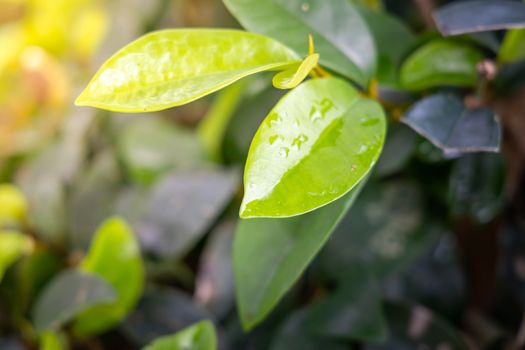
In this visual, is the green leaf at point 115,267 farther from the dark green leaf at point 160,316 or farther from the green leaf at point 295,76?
the green leaf at point 295,76

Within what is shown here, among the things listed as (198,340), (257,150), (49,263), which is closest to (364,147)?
(257,150)

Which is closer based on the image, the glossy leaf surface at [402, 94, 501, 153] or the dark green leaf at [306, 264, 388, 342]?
the glossy leaf surface at [402, 94, 501, 153]

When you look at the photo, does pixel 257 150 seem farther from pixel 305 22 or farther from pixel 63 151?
pixel 63 151

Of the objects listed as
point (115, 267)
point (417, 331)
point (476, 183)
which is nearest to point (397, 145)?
point (476, 183)

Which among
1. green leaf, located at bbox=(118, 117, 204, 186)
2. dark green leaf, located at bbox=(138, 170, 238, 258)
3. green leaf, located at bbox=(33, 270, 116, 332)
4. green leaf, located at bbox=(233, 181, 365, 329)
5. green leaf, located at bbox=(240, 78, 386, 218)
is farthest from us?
green leaf, located at bbox=(118, 117, 204, 186)

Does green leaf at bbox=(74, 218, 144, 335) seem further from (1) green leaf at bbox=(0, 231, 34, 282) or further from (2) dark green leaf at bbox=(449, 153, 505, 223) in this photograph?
(2) dark green leaf at bbox=(449, 153, 505, 223)

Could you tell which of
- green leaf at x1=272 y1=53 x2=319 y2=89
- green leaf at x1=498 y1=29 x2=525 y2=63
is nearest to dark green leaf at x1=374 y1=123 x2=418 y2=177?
green leaf at x1=498 y1=29 x2=525 y2=63

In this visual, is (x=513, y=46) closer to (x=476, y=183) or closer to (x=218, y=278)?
(x=476, y=183)
